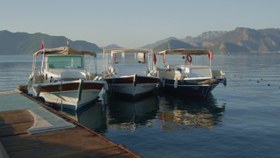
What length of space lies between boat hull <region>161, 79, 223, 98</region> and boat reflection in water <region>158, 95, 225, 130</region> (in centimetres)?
94

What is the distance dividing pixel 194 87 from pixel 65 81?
13054mm

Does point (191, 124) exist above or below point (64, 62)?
below

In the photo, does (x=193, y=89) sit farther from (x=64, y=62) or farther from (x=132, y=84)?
(x=64, y=62)

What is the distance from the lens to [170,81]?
36.4 metres

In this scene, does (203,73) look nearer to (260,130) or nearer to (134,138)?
(260,130)

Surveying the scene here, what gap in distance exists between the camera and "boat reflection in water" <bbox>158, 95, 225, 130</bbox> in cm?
2300

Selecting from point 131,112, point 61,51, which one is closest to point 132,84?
point 131,112

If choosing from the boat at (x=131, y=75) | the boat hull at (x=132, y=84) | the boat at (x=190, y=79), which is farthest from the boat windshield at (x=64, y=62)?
the boat at (x=190, y=79)

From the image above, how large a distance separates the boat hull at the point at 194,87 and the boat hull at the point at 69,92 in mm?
9968

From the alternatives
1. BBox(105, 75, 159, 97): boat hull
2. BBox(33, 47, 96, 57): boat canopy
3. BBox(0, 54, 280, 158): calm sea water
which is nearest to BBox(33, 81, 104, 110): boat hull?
BBox(0, 54, 280, 158): calm sea water

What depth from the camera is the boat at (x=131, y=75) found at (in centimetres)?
3162

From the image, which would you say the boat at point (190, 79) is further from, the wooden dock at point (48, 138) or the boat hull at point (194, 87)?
the wooden dock at point (48, 138)

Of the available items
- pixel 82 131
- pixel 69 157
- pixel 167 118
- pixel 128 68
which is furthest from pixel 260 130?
pixel 128 68

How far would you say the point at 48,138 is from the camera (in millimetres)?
12219
